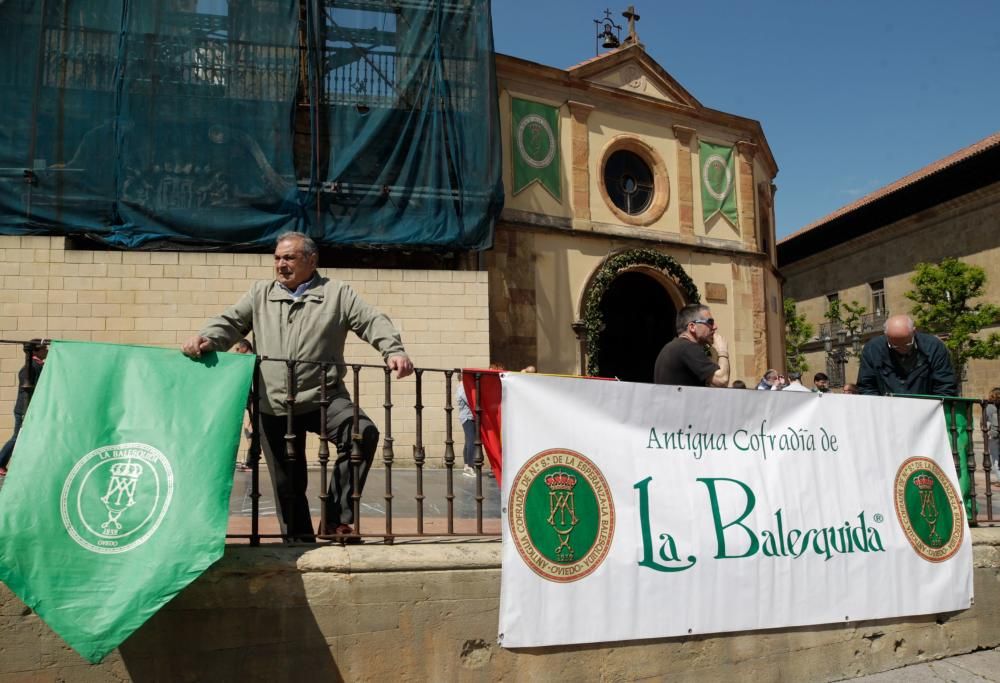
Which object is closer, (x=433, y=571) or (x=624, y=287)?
(x=433, y=571)

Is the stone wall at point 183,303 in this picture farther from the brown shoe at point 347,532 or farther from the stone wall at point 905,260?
the stone wall at point 905,260

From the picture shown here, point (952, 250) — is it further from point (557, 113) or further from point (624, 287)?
point (557, 113)

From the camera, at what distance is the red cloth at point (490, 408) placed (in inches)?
158

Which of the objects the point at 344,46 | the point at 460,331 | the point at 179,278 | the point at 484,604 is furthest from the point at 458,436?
the point at 484,604

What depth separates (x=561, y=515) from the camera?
3.85 meters

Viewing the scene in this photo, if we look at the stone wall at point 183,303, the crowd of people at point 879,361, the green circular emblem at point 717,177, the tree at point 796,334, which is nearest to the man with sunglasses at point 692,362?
the crowd of people at point 879,361

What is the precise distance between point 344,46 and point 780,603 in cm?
1113

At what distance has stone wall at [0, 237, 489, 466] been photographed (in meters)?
11.2

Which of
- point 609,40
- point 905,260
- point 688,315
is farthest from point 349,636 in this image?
point 905,260

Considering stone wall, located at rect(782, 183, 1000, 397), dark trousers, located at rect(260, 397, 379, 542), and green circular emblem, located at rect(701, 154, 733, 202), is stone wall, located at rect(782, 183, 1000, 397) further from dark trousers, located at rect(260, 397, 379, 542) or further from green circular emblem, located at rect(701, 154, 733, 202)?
dark trousers, located at rect(260, 397, 379, 542)

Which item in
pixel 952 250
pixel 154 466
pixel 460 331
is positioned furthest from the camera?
pixel 952 250

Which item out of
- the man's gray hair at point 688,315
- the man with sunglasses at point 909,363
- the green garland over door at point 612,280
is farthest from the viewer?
the green garland over door at point 612,280

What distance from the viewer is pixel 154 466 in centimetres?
331

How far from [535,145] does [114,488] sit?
13.4m
